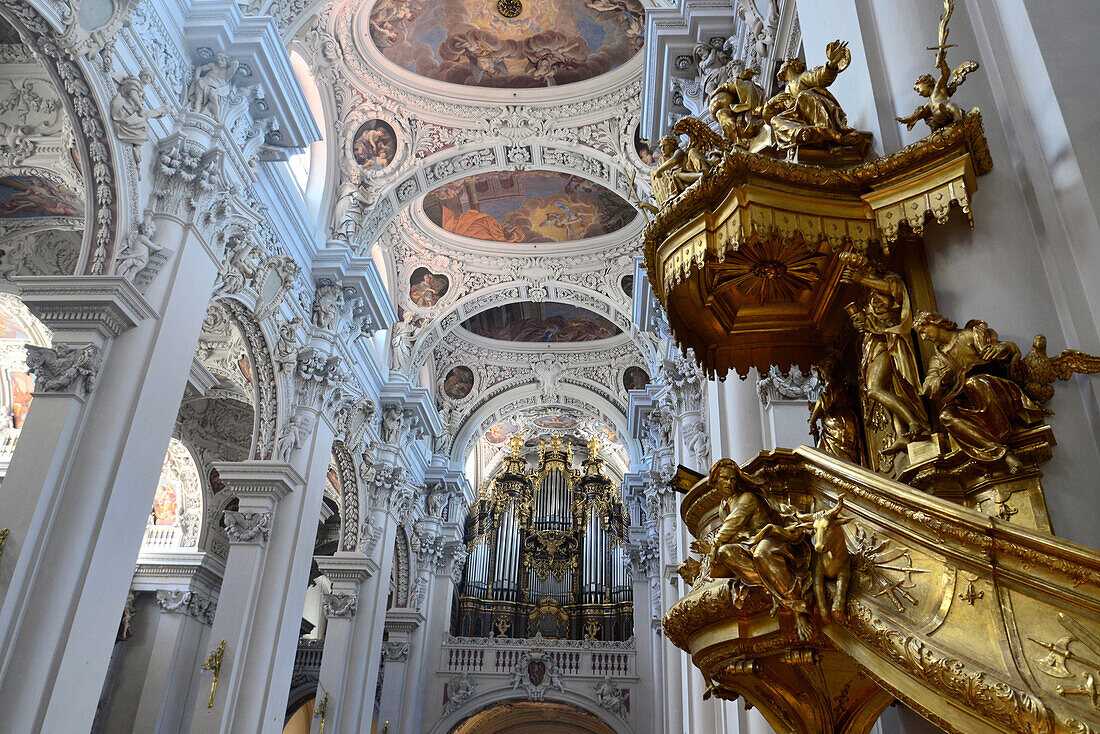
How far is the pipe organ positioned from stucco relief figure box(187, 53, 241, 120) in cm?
1446

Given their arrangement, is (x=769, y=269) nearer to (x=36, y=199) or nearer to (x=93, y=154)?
(x=93, y=154)

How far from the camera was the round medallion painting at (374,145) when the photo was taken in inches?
481

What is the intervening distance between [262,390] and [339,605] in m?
4.14

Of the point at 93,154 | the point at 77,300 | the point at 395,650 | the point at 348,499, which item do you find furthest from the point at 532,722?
the point at 93,154

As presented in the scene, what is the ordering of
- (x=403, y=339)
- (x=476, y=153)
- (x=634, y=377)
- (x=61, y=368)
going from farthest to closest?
1. (x=634, y=377)
2. (x=403, y=339)
3. (x=476, y=153)
4. (x=61, y=368)

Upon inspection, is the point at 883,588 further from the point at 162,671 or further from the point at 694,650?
the point at 162,671

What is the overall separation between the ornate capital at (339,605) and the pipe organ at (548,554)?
742cm

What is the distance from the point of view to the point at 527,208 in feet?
50.2

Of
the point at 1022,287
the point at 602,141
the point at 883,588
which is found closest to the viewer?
the point at 883,588

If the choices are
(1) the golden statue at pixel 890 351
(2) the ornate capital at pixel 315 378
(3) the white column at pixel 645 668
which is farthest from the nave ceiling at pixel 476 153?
(1) the golden statue at pixel 890 351

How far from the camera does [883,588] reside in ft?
7.37

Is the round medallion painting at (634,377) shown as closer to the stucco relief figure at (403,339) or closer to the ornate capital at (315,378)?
the stucco relief figure at (403,339)

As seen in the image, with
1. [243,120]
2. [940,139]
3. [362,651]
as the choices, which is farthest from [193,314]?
[362,651]

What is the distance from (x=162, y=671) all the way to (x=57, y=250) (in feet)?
21.8
